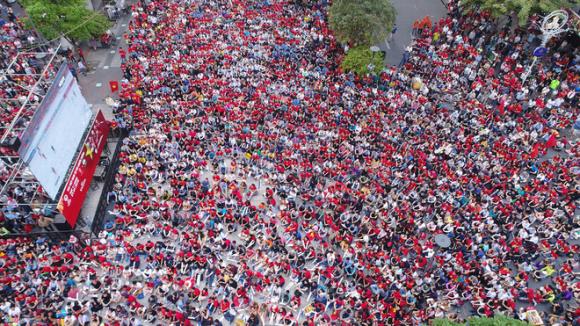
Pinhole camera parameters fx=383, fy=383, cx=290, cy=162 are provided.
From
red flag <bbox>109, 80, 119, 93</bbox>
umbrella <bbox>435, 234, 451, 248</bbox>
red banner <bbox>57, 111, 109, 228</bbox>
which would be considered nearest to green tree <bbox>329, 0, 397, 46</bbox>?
umbrella <bbox>435, 234, 451, 248</bbox>

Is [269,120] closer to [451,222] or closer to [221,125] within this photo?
[221,125]

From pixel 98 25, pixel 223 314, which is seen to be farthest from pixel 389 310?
pixel 98 25

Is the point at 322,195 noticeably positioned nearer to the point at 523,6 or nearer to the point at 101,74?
the point at 101,74

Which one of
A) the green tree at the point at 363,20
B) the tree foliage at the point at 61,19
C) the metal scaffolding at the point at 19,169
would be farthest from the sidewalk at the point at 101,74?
the green tree at the point at 363,20

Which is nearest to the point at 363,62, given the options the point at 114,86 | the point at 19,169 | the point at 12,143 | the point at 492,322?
the point at 114,86

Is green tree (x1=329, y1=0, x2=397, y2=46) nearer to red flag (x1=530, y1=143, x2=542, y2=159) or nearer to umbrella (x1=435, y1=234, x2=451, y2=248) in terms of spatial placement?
red flag (x1=530, y1=143, x2=542, y2=159)

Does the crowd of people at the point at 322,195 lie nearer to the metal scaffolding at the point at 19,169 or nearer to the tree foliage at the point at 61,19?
the metal scaffolding at the point at 19,169
